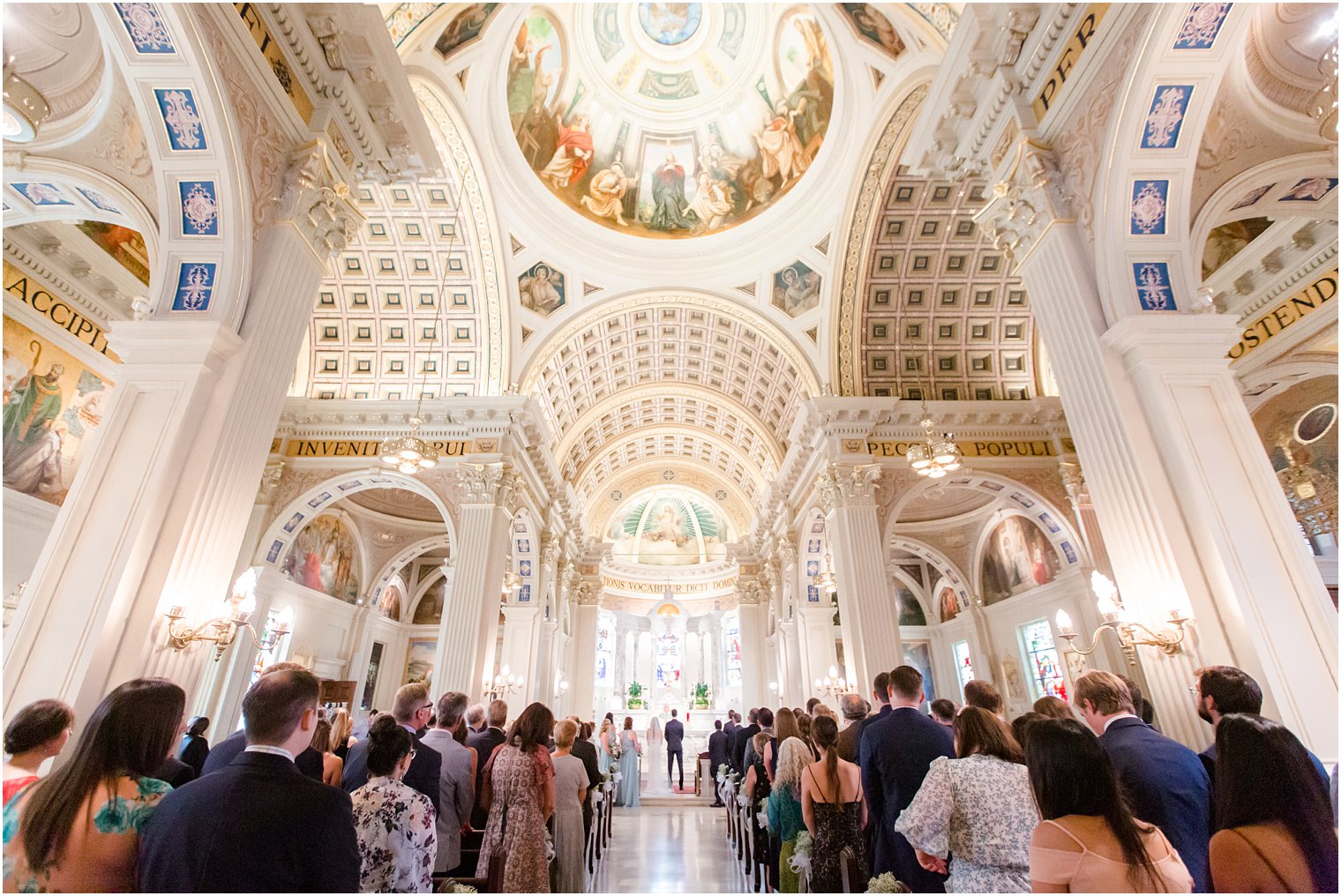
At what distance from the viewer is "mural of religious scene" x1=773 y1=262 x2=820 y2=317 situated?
15815 mm

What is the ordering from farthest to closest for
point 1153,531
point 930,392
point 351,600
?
1. point 351,600
2. point 930,392
3. point 1153,531

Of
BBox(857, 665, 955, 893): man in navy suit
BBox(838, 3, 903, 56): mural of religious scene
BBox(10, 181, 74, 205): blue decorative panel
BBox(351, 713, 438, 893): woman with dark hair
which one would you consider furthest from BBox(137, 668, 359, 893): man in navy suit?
BBox(838, 3, 903, 56): mural of religious scene

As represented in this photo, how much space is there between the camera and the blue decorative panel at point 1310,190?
7277mm

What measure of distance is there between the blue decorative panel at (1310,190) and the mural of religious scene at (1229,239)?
2062 millimetres

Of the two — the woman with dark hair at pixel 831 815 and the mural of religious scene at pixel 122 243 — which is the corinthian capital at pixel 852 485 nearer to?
the woman with dark hair at pixel 831 815

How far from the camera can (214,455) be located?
540cm

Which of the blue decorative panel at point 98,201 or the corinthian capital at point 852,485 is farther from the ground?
the blue decorative panel at point 98,201

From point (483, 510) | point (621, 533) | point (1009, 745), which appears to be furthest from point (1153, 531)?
point (621, 533)

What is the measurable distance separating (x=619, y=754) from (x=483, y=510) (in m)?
7.17

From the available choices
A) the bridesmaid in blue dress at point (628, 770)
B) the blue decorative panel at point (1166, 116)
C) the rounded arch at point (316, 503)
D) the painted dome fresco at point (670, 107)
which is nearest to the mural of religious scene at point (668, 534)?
the bridesmaid in blue dress at point (628, 770)

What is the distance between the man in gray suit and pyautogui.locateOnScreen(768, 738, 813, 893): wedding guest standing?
2.30m

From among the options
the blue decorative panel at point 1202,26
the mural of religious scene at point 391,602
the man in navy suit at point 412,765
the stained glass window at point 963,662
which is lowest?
the man in navy suit at point 412,765

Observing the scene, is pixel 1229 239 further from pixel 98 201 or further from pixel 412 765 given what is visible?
pixel 98 201

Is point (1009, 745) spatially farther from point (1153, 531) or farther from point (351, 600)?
point (351, 600)
